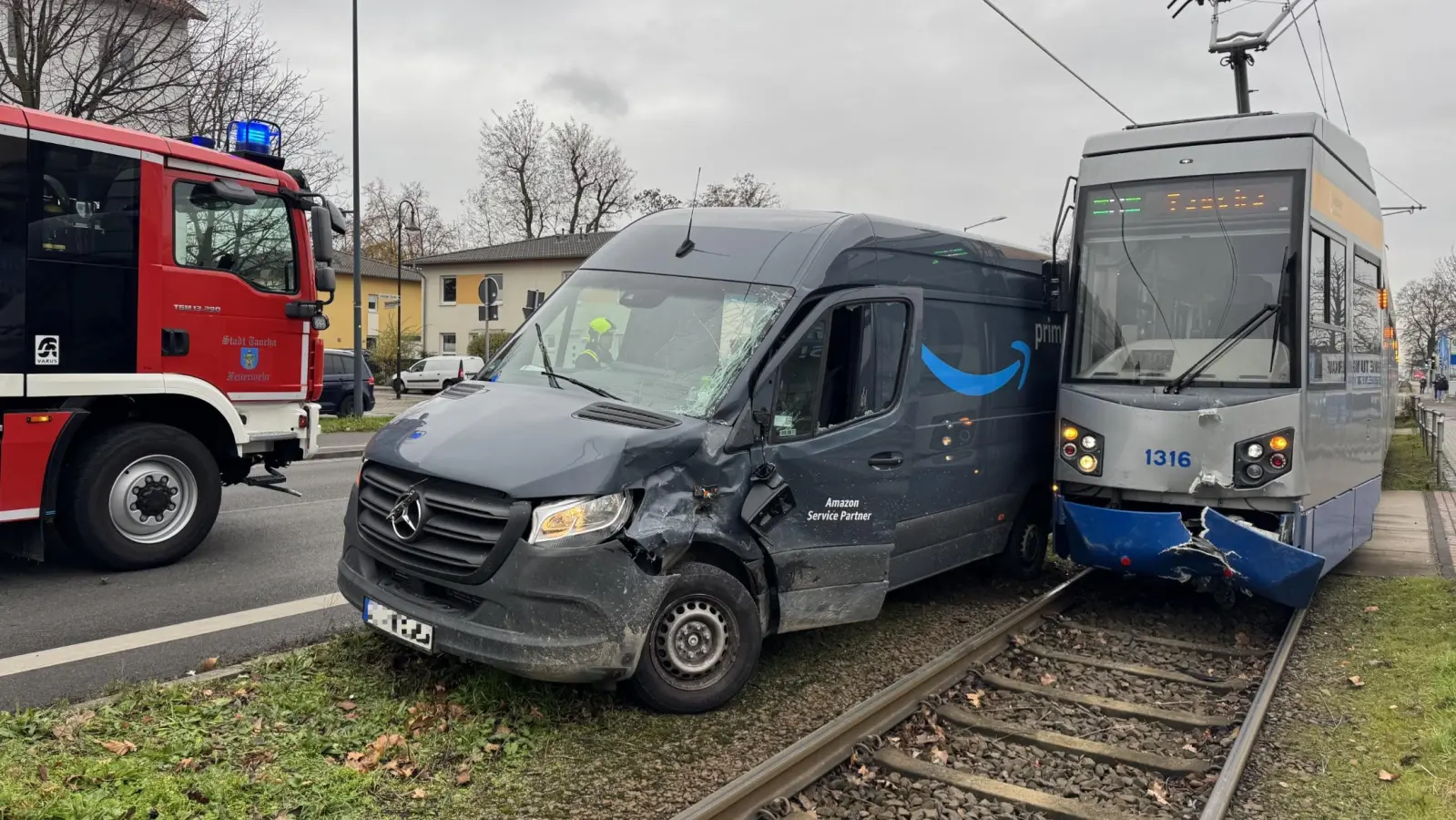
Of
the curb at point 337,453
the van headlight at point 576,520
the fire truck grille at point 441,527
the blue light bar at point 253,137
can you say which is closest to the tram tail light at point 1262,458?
the van headlight at point 576,520

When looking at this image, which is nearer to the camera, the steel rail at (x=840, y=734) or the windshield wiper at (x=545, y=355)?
the steel rail at (x=840, y=734)

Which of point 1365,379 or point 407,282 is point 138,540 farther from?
point 407,282

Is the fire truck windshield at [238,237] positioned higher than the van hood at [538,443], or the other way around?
the fire truck windshield at [238,237]

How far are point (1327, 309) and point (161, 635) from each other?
303 inches

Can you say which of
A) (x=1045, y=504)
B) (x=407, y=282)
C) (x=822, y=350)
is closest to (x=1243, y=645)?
(x=1045, y=504)

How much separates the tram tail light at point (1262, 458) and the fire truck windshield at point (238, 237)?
7.17 metres

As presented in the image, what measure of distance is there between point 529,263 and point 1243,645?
156ft

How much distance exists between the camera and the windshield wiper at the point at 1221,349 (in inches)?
258

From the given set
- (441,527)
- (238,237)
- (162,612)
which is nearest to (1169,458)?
(441,527)

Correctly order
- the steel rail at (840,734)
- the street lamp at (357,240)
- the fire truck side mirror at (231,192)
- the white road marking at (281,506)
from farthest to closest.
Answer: the street lamp at (357,240) → the white road marking at (281,506) → the fire truck side mirror at (231,192) → the steel rail at (840,734)

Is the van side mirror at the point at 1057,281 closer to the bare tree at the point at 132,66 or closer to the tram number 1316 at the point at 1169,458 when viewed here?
the tram number 1316 at the point at 1169,458

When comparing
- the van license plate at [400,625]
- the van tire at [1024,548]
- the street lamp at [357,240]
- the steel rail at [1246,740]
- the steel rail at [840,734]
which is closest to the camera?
the steel rail at [840,734]

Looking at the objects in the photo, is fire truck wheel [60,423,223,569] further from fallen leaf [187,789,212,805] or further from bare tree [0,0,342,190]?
bare tree [0,0,342,190]

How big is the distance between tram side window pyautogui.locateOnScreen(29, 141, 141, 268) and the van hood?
314 cm
